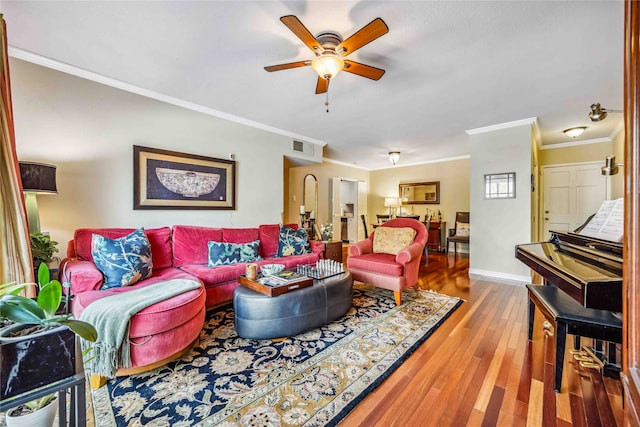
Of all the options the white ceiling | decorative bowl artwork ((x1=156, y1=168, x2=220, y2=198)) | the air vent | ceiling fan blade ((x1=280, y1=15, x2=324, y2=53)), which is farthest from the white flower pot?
the air vent

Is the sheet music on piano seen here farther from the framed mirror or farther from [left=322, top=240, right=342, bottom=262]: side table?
the framed mirror

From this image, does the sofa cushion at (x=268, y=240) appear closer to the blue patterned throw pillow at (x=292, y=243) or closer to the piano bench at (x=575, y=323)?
the blue patterned throw pillow at (x=292, y=243)

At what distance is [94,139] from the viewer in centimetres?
262

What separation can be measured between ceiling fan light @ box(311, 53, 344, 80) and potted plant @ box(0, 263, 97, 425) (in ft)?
6.47

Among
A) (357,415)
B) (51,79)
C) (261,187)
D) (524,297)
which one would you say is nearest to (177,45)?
(51,79)

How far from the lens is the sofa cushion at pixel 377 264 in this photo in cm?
286

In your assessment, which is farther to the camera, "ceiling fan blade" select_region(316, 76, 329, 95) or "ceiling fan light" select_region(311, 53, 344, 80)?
"ceiling fan blade" select_region(316, 76, 329, 95)

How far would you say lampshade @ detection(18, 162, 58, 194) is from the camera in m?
1.92

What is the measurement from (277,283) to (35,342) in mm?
1523

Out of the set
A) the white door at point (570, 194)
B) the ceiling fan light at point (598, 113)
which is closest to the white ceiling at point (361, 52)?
the ceiling fan light at point (598, 113)

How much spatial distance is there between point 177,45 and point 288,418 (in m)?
2.79

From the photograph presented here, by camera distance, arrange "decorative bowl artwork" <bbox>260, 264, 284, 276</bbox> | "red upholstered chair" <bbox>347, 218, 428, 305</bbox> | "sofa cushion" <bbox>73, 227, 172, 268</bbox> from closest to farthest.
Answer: "sofa cushion" <bbox>73, 227, 172, 268</bbox> → "decorative bowl artwork" <bbox>260, 264, 284, 276</bbox> → "red upholstered chair" <bbox>347, 218, 428, 305</bbox>

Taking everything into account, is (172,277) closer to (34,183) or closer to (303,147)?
(34,183)

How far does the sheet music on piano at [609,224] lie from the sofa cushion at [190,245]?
368 centimetres
